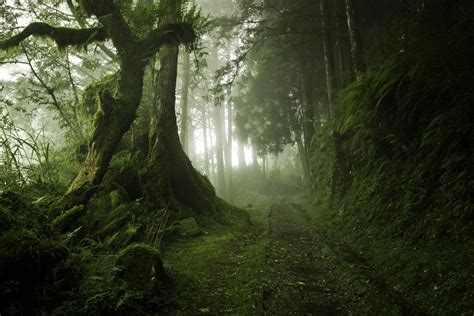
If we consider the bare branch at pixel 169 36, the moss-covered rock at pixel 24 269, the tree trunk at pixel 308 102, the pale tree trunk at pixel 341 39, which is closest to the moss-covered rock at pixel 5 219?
the moss-covered rock at pixel 24 269

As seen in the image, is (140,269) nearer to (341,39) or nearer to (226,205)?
(226,205)

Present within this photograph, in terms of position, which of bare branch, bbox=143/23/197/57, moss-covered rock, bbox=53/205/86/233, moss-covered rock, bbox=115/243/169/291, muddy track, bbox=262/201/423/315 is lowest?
muddy track, bbox=262/201/423/315

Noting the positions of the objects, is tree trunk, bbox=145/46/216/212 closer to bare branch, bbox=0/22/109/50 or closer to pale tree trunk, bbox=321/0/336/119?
bare branch, bbox=0/22/109/50

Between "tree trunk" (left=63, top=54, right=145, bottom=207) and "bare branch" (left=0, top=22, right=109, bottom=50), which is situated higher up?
"bare branch" (left=0, top=22, right=109, bottom=50)

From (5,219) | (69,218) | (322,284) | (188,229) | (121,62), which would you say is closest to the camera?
(5,219)

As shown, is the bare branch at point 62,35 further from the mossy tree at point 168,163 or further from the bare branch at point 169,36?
the mossy tree at point 168,163

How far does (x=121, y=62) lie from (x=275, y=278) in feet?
18.4

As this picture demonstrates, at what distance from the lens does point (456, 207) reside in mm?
5832

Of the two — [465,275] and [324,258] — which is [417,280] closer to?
[465,275]

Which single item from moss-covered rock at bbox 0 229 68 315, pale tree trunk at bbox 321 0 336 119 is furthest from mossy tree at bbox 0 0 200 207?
pale tree trunk at bbox 321 0 336 119

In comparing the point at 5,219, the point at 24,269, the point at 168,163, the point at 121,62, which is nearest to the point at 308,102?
the point at 168,163

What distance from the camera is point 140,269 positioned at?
16.4 feet

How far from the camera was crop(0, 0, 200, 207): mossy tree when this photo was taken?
7461mm

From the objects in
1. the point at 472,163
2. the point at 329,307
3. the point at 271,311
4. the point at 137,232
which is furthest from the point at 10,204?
the point at 472,163
